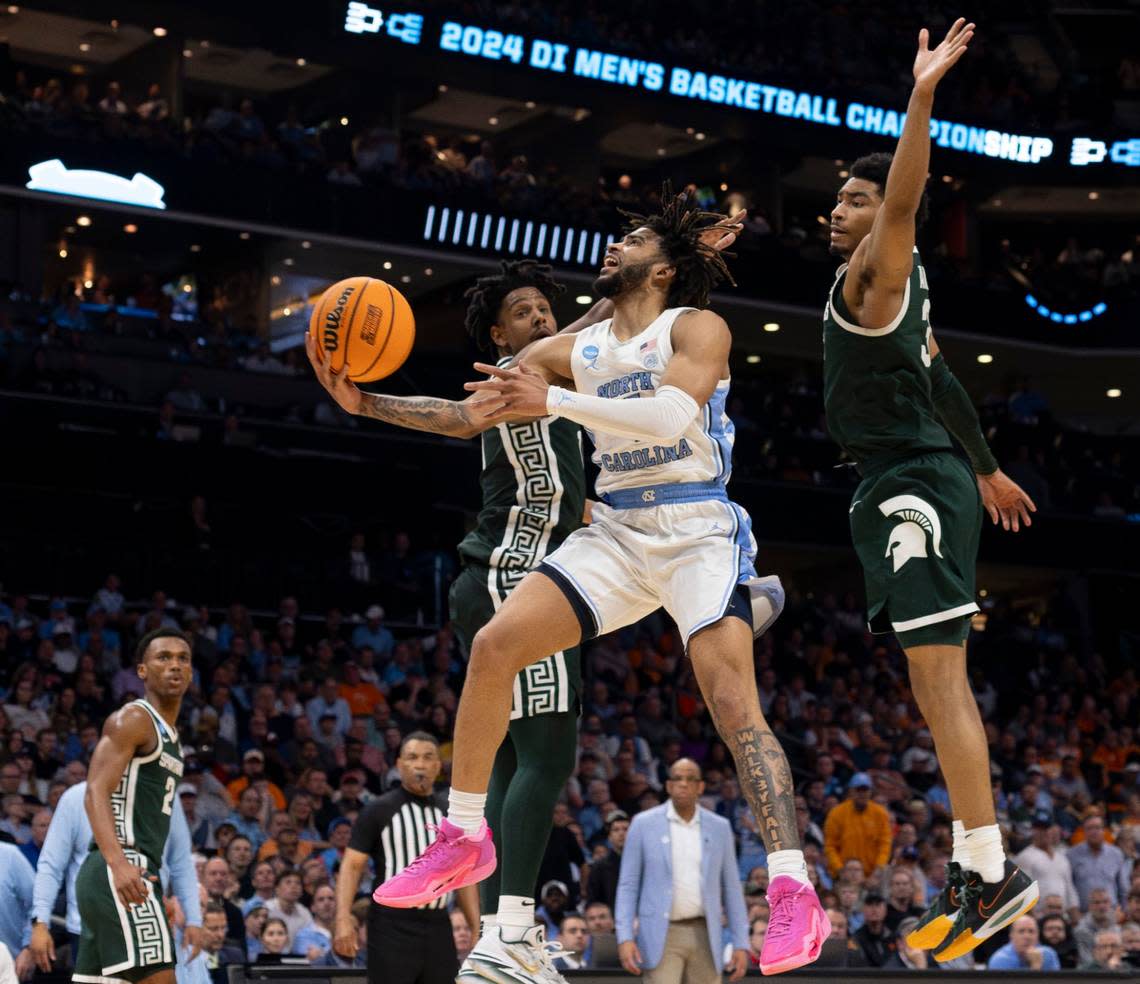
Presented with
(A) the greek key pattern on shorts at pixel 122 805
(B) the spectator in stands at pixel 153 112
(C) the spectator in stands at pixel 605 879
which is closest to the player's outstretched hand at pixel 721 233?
(A) the greek key pattern on shorts at pixel 122 805

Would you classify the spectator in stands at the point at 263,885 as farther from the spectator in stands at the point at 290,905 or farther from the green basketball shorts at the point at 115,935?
the green basketball shorts at the point at 115,935

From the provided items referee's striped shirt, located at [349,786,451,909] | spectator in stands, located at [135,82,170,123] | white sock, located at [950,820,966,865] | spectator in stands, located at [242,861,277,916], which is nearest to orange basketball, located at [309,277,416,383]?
white sock, located at [950,820,966,865]

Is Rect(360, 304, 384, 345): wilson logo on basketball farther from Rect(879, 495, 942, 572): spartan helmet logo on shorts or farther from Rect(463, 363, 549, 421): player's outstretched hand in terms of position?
Rect(879, 495, 942, 572): spartan helmet logo on shorts

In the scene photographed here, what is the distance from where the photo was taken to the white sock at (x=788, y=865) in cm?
545

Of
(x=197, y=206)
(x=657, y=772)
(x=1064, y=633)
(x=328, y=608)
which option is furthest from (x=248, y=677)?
(x=1064, y=633)

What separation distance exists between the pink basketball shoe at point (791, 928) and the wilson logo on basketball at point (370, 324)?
2293 mm

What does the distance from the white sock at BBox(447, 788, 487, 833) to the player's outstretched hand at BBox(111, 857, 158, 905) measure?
8.90ft

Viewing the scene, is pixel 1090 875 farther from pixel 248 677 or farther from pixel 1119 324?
pixel 1119 324

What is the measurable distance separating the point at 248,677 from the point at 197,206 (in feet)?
26.8

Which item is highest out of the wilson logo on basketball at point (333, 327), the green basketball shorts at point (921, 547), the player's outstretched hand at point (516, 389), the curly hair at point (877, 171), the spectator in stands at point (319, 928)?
the curly hair at point (877, 171)

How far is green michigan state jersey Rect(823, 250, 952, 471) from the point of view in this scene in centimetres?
586

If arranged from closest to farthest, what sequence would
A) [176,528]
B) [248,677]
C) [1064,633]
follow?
[248,677] → [176,528] → [1064,633]

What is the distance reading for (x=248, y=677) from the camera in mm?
18344

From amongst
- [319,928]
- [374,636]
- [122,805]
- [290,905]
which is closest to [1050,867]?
[319,928]
